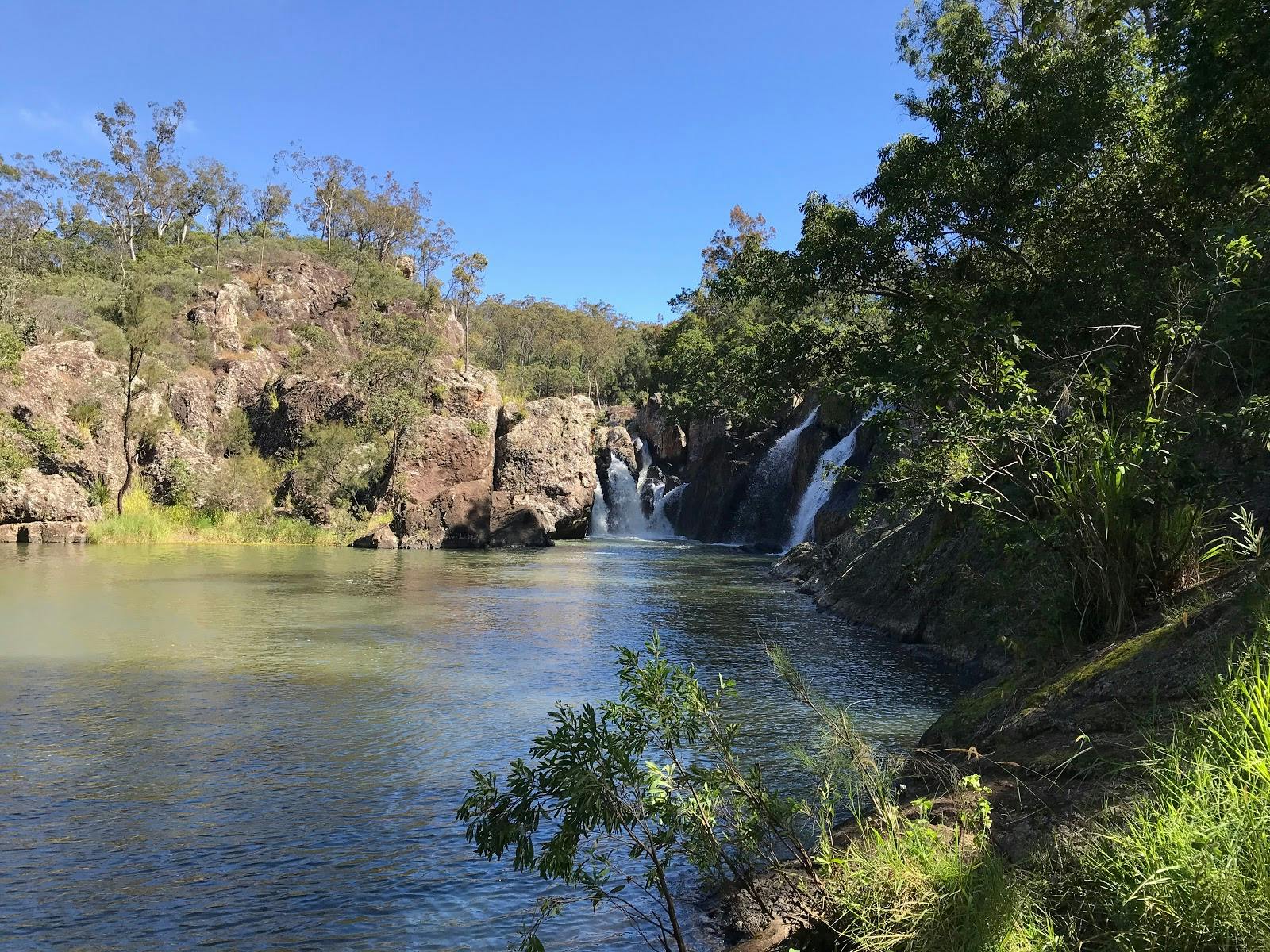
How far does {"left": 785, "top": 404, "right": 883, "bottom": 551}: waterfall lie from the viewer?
34.5 metres

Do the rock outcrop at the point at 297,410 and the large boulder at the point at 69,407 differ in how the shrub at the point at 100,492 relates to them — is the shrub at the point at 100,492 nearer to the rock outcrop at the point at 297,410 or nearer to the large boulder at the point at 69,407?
the large boulder at the point at 69,407

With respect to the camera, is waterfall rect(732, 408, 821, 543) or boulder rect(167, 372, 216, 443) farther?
boulder rect(167, 372, 216, 443)

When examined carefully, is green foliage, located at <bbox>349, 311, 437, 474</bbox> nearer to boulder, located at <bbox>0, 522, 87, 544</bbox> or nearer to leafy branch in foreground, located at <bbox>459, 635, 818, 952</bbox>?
boulder, located at <bbox>0, 522, 87, 544</bbox>

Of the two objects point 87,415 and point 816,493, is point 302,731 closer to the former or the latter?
point 816,493

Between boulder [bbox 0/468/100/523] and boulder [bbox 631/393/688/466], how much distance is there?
1310 inches

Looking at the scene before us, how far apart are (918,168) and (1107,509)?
31.4 feet

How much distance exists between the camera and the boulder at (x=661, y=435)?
57594 mm

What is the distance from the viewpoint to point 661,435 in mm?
58938

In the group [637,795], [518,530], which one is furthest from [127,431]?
[637,795]

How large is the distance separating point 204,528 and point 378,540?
852 centimetres

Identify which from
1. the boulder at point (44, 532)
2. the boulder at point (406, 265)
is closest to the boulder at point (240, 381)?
the boulder at point (44, 532)

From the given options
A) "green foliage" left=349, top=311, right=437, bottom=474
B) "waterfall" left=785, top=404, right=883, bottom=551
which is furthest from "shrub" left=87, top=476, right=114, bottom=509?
"waterfall" left=785, top=404, right=883, bottom=551

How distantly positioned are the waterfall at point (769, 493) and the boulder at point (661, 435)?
12.6 metres

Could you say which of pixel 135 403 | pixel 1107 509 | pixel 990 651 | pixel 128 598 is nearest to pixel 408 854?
pixel 1107 509
